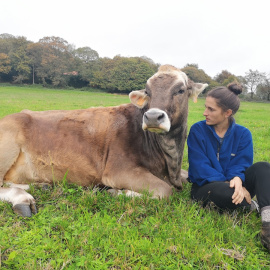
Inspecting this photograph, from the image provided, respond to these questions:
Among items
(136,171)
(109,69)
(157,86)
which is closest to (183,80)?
(157,86)

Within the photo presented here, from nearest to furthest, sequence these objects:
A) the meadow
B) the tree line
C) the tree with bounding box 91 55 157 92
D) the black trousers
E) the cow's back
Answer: the meadow
the black trousers
the cow's back
the tree with bounding box 91 55 157 92
the tree line

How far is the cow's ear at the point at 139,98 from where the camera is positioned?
4801mm

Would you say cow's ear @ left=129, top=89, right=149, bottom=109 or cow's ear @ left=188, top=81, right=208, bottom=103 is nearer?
cow's ear @ left=129, top=89, right=149, bottom=109

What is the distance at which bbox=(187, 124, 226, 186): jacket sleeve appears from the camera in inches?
163

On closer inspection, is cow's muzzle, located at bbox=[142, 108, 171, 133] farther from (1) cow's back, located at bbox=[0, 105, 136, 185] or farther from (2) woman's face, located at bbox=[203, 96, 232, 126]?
(1) cow's back, located at bbox=[0, 105, 136, 185]

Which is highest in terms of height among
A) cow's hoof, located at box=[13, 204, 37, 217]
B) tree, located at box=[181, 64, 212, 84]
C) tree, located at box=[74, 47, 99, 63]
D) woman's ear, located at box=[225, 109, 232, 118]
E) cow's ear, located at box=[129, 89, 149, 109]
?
tree, located at box=[74, 47, 99, 63]

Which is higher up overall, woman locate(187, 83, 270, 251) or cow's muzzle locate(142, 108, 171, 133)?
cow's muzzle locate(142, 108, 171, 133)

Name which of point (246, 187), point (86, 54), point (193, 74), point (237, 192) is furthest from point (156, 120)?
point (86, 54)

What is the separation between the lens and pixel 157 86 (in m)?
4.51

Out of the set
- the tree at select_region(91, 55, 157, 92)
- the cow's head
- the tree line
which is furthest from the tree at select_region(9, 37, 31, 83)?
the cow's head

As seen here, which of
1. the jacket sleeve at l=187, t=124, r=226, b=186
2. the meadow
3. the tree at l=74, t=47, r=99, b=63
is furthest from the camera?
the tree at l=74, t=47, r=99, b=63

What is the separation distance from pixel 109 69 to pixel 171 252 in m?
70.0

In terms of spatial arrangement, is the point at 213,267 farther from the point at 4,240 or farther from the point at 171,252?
the point at 4,240

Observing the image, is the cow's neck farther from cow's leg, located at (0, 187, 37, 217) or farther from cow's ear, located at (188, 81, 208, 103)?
cow's leg, located at (0, 187, 37, 217)
